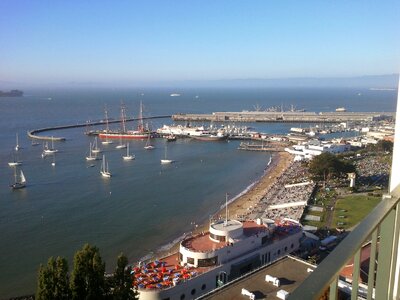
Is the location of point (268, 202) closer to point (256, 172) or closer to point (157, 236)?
point (157, 236)

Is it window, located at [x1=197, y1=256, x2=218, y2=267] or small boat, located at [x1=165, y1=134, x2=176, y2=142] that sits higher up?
window, located at [x1=197, y1=256, x2=218, y2=267]

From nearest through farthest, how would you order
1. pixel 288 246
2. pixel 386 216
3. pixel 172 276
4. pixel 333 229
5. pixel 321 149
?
pixel 386 216
pixel 172 276
pixel 288 246
pixel 333 229
pixel 321 149

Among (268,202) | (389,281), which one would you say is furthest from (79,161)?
(389,281)

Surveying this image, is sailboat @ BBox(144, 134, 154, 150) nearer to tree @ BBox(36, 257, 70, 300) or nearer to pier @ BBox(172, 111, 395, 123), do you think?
pier @ BBox(172, 111, 395, 123)

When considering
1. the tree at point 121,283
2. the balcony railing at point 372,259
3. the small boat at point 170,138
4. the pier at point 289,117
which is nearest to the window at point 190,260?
the tree at point 121,283

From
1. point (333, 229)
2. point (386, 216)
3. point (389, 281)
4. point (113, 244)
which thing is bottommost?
point (113, 244)

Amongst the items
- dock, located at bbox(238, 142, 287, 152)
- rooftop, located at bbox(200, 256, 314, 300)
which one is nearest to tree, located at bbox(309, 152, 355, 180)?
rooftop, located at bbox(200, 256, 314, 300)
